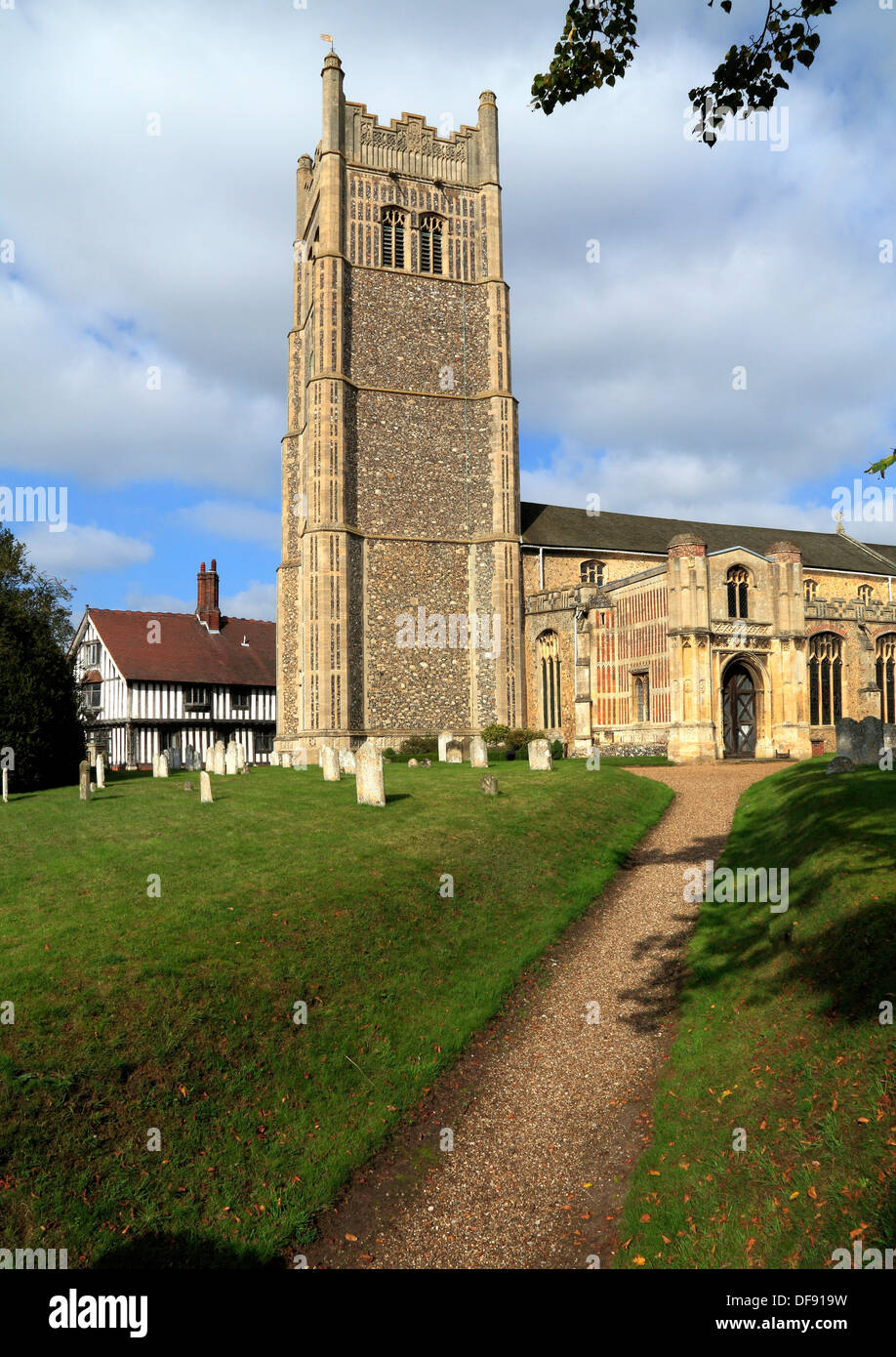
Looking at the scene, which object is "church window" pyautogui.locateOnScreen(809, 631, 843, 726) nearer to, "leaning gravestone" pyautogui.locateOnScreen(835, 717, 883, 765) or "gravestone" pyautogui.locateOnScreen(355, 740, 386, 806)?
"leaning gravestone" pyautogui.locateOnScreen(835, 717, 883, 765)

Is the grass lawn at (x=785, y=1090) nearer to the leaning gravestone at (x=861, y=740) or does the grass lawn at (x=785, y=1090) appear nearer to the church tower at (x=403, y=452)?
the leaning gravestone at (x=861, y=740)

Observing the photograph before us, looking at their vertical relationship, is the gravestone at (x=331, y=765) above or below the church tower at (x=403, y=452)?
below

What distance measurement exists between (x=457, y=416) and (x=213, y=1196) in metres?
37.3

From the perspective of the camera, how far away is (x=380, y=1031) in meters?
8.51

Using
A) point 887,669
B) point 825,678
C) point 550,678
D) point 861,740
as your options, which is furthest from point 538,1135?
point 887,669

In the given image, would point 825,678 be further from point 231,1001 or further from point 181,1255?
point 181,1255

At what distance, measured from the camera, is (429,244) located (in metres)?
41.2

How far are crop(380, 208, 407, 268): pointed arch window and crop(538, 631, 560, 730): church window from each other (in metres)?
19.0

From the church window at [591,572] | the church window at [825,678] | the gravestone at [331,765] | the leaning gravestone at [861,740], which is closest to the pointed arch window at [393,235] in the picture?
the church window at [591,572]

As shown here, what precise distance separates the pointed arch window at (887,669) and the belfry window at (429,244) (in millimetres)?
27328

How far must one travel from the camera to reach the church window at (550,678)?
3894 centimetres

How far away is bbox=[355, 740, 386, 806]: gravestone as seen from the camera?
17.1 metres
